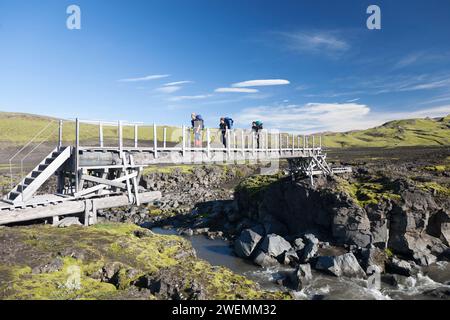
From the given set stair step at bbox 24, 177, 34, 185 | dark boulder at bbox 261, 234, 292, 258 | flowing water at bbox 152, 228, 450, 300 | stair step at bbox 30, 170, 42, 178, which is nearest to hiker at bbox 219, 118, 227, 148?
dark boulder at bbox 261, 234, 292, 258

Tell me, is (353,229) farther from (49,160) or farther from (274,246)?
(49,160)

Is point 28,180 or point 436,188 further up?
point 28,180

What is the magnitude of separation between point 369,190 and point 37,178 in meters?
30.7

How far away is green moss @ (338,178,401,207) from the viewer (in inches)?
1200

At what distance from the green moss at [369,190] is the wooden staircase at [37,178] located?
87.5 feet

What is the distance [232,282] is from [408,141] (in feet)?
698

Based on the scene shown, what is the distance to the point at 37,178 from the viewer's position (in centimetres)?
1458

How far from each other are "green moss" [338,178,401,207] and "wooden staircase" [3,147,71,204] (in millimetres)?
26657

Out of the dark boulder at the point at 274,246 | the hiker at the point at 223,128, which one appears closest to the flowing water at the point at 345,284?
the dark boulder at the point at 274,246

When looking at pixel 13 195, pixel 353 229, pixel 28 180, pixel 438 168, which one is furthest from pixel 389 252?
pixel 13 195

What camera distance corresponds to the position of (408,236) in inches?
1121

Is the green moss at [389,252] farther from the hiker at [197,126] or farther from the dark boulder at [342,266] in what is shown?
the hiker at [197,126]
